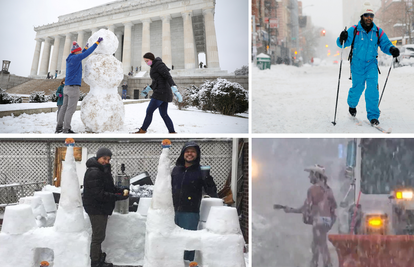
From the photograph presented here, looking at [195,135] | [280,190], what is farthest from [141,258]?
[280,190]

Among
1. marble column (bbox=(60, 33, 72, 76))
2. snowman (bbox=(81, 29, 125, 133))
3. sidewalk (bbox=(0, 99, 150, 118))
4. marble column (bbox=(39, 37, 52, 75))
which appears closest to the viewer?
snowman (bbox=(81, 29, 125, 133))

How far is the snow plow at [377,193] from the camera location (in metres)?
2.93

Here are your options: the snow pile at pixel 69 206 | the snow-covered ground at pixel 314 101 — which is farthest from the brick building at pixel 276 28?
the snow pile at pixel 69 206

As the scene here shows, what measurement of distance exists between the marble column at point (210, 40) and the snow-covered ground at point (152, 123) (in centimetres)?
68

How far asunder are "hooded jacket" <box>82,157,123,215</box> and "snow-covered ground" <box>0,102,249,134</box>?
70cm

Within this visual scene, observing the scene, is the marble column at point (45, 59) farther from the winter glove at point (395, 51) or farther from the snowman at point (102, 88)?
the winter glove at point (395, 51)

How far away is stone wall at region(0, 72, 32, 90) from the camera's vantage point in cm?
328

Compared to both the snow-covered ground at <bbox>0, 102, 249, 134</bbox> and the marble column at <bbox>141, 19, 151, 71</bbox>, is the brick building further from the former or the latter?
the marble column at <bbox>141, 19, 151, 71</bbox>

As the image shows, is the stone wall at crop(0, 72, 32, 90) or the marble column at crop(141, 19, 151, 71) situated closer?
the stone wall at crop(0, 72, 32, 90)

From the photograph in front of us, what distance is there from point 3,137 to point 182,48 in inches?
94.0

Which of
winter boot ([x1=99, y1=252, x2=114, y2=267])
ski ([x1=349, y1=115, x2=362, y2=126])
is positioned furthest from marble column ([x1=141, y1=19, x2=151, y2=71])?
ski ([x1=349, y1=115, x2=362, y2=126])

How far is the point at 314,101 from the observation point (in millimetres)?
3400

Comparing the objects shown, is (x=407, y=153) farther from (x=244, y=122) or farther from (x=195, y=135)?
(x=195, y=135)

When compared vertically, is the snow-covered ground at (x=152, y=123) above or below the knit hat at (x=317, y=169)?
above
